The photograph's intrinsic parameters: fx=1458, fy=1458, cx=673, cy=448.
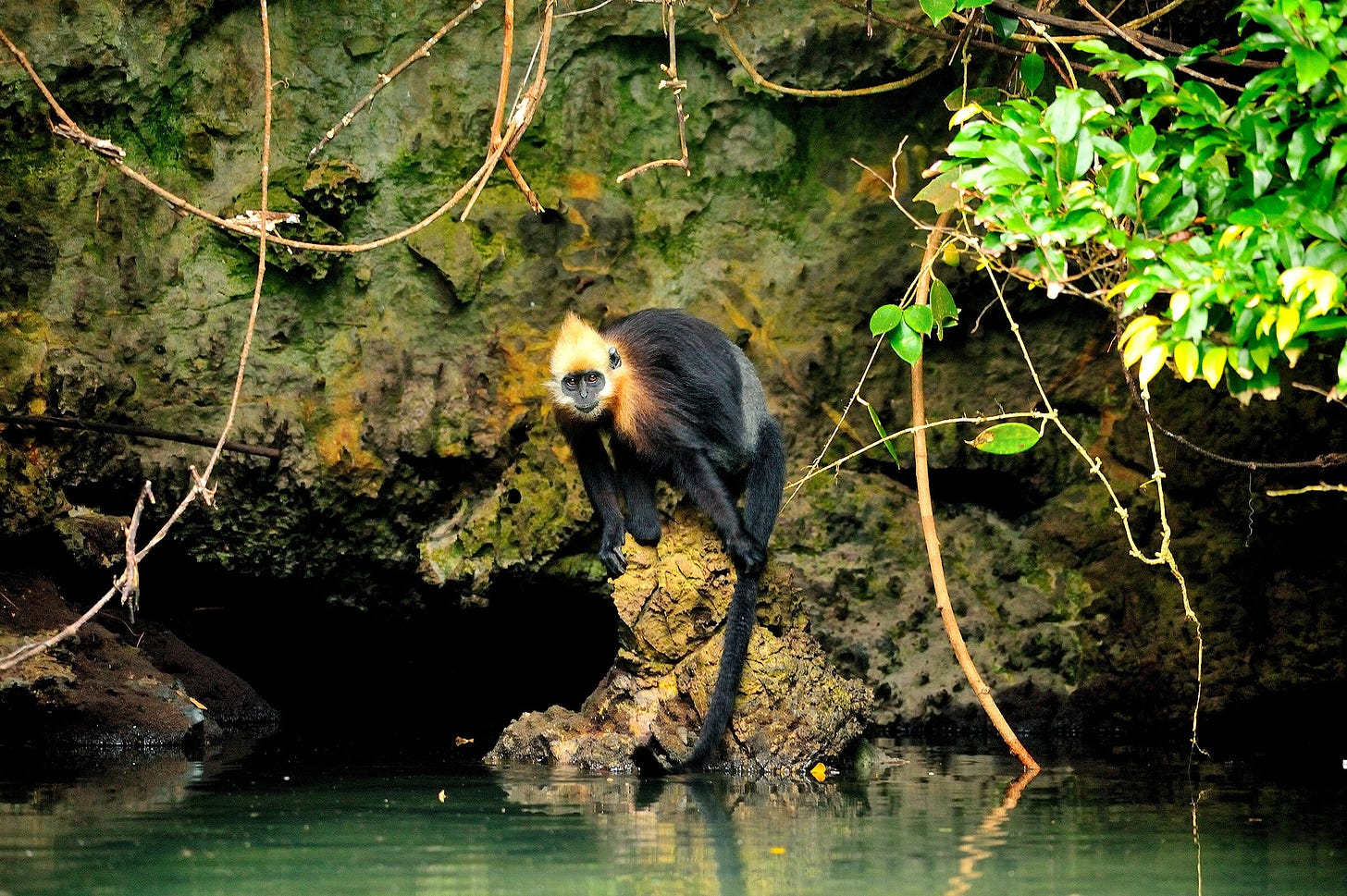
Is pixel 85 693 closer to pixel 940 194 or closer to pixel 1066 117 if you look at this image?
pixel 940 194

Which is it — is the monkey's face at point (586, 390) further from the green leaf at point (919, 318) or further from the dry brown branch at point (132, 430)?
the dry brown branch at point (132, 430)

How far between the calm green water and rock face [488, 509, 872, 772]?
24 centimetres

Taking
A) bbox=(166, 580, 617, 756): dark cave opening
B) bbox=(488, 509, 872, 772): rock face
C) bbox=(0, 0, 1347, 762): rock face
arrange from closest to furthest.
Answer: bbox=(488, 509, 872, 772): rock face → bbox=(0, 0, 1347, 762): rock face → bbox=(166, 580, 617, 756): dark cave opening

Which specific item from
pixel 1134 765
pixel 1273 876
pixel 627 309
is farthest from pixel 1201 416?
pixel 1273 876

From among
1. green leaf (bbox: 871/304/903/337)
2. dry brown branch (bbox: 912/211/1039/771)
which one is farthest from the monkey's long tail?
green leaf (bbox: 871/304/903/337)

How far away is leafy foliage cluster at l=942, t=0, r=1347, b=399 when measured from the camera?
348cm

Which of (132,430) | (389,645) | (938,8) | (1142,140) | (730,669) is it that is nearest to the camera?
(1142,140)

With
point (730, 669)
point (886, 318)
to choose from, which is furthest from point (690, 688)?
point (886, 318)

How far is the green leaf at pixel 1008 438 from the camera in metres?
4.80

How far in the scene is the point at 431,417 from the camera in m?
7.71

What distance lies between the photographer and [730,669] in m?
5.64

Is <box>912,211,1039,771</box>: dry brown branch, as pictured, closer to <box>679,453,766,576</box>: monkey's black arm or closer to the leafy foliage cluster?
Result: <box>679,453,766,576</box>: monkey's black arm

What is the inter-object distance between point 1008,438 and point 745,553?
51.6 inches

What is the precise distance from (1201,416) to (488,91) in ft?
13.8
